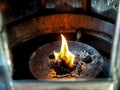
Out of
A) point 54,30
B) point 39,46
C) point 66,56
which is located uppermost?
point 54,30

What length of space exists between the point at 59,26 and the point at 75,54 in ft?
1.78

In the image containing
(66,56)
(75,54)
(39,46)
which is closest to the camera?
(66,56)

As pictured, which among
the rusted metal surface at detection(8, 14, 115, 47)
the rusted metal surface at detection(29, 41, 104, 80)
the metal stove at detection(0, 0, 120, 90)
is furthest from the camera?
the rusted metal surface at detection(8, 14, 115, 47)

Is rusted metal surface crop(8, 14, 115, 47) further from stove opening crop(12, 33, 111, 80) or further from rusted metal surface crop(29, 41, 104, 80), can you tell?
rusted metal surface crop(29, 41, 104, 80)

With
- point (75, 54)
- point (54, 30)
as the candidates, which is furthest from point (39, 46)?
point (75, 54)

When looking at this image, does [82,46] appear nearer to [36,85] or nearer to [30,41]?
[30,41]

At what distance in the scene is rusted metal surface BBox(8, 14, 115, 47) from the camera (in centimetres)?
294

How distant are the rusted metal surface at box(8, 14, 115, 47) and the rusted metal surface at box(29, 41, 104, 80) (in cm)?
31

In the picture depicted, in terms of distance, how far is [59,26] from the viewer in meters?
3.10

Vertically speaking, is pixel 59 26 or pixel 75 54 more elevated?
pixel 59 26

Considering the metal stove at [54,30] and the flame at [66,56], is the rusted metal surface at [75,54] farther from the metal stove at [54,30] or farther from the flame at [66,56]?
the flame at [66,56]

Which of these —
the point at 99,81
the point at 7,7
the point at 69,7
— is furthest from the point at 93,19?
the point at 99,81

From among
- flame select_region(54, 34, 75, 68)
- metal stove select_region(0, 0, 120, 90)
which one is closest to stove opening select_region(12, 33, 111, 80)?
metal stove select_region(0, 0, 120, 90)

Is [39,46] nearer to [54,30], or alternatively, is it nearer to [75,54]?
[54,30]
